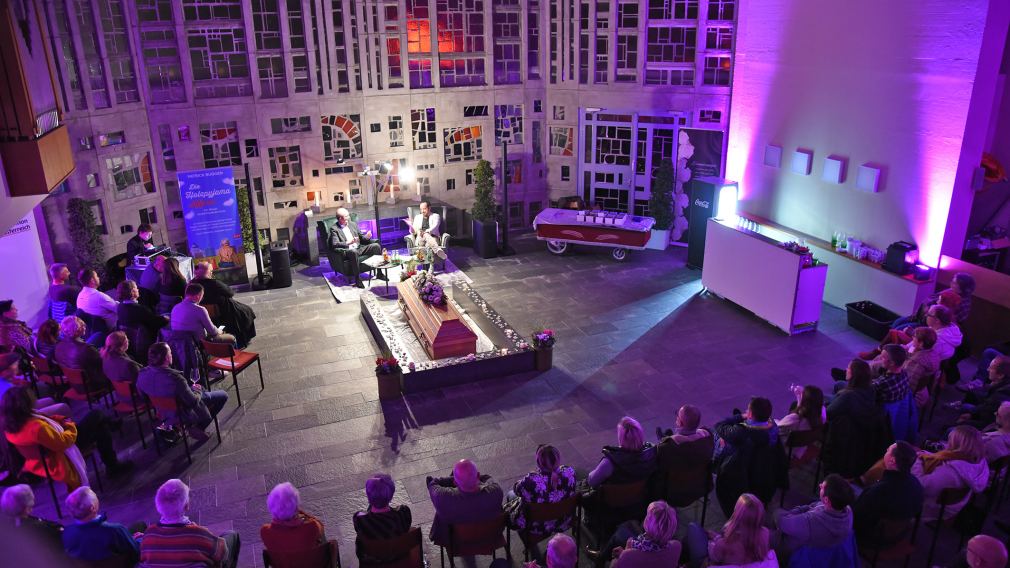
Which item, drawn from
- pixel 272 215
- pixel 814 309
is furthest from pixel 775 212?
pixel 272 215

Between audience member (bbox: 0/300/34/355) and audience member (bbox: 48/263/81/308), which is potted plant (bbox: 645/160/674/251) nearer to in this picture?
audience member (bbox: 48/263/81/308)

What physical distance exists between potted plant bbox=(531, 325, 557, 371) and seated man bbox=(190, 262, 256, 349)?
12.1 feet

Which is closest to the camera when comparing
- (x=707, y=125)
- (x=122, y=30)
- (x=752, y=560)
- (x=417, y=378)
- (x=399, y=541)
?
(x=752, y=560)

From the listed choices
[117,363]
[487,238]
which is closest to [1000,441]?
[117,363]

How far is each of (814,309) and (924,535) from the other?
14.0 ft

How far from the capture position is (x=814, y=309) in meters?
9.99

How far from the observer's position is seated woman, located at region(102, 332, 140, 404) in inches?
280

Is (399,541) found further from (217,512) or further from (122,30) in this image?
(122,30)

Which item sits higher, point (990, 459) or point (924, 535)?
point (990, 459)

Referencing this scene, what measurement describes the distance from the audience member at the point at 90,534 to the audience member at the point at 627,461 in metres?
3.20

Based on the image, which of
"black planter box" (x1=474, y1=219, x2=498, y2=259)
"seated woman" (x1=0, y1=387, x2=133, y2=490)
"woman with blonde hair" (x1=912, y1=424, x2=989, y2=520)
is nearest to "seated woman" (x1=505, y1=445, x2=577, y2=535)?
"woman with blonde hair" (x1=912, y1=424, x2=989, y2=520)

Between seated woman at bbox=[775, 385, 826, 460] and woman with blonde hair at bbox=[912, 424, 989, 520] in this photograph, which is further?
seated woman at bbox=[775, 385, 826, 460]

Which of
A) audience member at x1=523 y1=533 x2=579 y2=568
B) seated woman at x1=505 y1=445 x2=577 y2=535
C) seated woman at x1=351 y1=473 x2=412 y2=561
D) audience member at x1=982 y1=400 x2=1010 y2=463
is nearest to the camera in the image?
audience member at x1=523 y1=533 x2=579 y2=568

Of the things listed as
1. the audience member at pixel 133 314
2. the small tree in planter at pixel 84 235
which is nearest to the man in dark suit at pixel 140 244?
the small tree in planter at pixel 84 235
